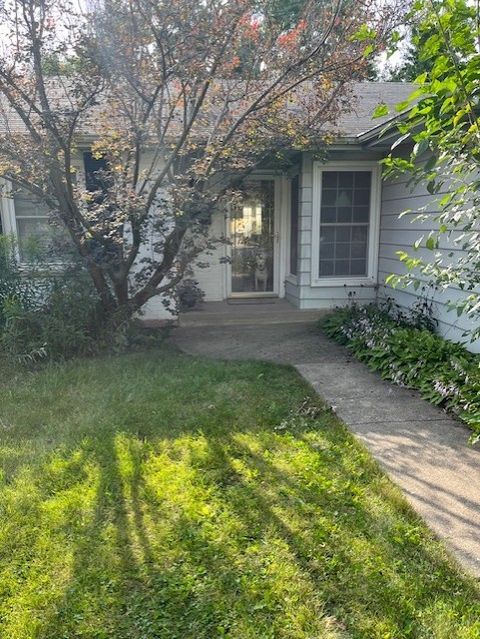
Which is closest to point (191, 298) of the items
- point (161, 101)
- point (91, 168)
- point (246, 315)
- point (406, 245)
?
point (246, 315)

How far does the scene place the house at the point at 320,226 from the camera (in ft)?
23.8

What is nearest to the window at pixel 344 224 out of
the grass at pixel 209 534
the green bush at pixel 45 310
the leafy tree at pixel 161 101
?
the leafy tree at pixel 161 101

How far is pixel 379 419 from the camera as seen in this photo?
4.12 m

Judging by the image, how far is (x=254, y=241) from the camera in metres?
9.01

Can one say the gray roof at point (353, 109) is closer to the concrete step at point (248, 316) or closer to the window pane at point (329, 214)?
the window pane at point (329, 214)

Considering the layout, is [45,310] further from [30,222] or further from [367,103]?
[367,103]

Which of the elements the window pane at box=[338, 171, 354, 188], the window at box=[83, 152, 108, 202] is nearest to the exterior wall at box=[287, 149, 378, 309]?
the window pane at box=[338, 171, 354, 188]

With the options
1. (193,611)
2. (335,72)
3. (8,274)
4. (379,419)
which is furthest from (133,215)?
(193,611)

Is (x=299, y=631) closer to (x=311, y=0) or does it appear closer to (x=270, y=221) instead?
(x=311, y=0)

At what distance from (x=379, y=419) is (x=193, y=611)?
241cm

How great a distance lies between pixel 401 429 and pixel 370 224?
183 inches

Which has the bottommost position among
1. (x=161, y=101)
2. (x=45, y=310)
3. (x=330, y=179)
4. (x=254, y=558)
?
(x=254, y=558)

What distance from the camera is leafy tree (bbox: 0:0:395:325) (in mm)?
4664

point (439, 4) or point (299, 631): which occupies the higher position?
point (439, 4)
